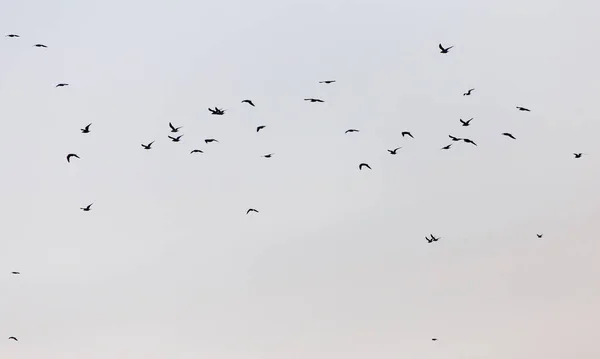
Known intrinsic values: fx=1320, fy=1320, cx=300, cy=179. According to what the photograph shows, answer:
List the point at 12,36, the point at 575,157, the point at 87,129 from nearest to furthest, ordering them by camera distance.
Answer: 1. the point at 12,36
2. the point at 87,129
3. the point at 575,157

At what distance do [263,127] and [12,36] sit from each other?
28.3 m

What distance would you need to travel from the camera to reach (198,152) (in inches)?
5842

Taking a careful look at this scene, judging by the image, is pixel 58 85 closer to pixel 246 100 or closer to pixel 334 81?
pixel 246 100

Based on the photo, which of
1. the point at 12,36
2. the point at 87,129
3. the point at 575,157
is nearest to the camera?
the point at 12,36

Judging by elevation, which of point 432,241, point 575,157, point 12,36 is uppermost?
point 12,36

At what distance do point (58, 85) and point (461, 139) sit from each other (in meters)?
42.6

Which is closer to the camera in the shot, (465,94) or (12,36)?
(12,36)

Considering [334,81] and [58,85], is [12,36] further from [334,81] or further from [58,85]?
[334,81]

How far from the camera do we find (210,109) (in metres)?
134

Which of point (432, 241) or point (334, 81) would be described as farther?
point (432, 241)

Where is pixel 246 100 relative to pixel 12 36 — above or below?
below

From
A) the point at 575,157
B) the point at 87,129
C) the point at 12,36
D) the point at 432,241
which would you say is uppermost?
the point at 12,36

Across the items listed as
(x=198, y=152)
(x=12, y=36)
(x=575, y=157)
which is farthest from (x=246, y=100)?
(x=575, y=157)

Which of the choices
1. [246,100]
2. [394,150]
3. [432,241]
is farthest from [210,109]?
[432,241]
